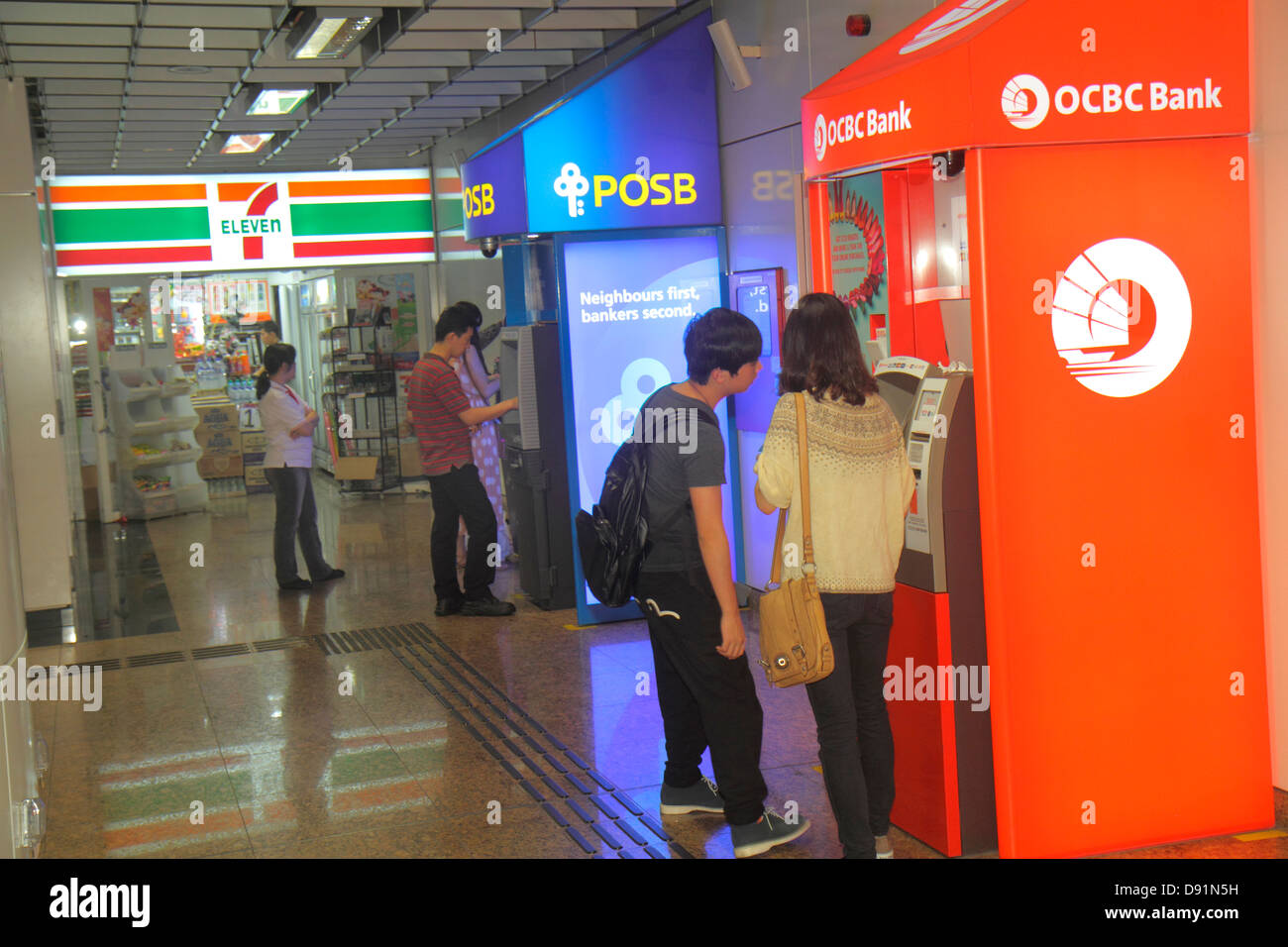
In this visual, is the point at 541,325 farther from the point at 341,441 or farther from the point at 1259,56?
the point at 341,441

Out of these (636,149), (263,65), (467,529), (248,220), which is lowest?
(467,529)

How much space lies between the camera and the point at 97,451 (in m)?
11.6

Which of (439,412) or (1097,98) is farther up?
(1097,98)

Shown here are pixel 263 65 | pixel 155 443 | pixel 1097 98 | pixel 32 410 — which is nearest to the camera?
pixel 1097 98

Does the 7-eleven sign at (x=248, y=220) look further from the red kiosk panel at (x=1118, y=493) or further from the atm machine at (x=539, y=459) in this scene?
the red kiosk panel at (x=1118, y=493)

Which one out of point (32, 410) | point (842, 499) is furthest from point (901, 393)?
point (32, 410)

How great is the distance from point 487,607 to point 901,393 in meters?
3.78

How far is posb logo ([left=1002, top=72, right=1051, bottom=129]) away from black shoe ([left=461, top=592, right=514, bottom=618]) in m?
4.31

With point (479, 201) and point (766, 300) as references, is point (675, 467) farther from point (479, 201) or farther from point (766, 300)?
point (479, 201)

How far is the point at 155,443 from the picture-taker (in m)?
12.1

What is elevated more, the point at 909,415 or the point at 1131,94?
the point at 1131,94

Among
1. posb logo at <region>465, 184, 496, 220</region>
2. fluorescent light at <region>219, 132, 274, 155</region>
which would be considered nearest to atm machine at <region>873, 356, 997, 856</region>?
posb logo at <region>465, 184, 496, 220</region>
